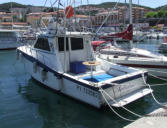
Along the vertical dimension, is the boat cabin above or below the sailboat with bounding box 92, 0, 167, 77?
above

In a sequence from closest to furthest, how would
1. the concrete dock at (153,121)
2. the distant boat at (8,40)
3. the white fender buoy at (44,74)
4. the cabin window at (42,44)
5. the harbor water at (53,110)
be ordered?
1. the concrete dock at (153,121)
2. the harbor water at (53,110)
3. the white fender buoy at (44,74)
4. the cabin window at (42,44)
5. the distant boat at (8,40)

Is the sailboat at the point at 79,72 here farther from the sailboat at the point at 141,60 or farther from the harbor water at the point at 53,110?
the sailboat at the point at 141,60

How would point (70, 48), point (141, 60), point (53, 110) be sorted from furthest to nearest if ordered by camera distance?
point (141, 60), point (70, 48), point (53, 110)

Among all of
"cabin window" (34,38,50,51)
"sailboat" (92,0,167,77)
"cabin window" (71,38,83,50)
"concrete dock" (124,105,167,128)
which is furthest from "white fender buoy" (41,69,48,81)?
"sailboat" (92,0,167,77)

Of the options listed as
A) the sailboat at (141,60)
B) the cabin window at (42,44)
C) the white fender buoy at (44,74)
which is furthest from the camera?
the sailboat at (141,60)

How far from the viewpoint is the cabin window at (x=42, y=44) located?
9.23 m

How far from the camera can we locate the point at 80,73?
9.07 metres

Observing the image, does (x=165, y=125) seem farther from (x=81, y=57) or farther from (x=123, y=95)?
(x=81, y=57)

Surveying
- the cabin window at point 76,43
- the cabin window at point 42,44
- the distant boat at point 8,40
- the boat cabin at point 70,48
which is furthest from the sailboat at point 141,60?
the distant boat at point 8,40

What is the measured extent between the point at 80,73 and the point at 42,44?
2454 millimetres

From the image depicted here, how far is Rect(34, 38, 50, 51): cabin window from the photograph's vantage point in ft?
30.3

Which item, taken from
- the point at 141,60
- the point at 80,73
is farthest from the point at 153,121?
the point at 141,60

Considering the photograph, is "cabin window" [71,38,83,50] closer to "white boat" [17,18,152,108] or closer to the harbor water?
"white boat" [17,18,152,108]

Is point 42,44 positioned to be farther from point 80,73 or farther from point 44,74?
point 80,73
